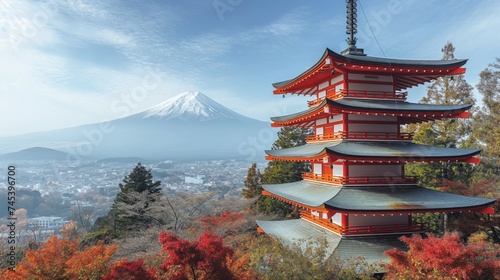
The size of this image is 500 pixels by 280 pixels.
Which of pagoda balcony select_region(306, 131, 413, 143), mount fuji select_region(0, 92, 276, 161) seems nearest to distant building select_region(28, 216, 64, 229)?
pagoda balcony select_region(306, 131, 413, 143)

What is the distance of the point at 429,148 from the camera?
38.4ft

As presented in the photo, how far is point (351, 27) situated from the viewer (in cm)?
1341

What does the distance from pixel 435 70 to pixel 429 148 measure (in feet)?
9.91

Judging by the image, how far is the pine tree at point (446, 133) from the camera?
25703 millimetres

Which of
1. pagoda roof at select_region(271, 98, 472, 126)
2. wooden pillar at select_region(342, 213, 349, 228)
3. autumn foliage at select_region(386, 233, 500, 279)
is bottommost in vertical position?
autumn foliage at select_region(386, 233, 500, 279)

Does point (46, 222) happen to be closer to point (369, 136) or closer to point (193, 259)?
point (193, 259)

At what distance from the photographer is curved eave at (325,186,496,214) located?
9.62 m

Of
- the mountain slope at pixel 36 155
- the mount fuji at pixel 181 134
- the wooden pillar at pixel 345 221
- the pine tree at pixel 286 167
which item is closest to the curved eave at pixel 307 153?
the wooden pillar at pixel 345 221

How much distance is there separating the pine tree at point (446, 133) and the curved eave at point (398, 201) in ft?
48.1

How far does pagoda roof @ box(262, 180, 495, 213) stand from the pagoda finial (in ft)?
19.3

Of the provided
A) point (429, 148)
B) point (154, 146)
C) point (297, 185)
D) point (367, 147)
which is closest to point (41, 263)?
point (297, 185)

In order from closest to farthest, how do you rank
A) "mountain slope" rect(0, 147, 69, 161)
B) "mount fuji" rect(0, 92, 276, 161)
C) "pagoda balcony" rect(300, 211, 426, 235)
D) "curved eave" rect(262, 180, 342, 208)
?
"pagoda balcony" rect(300, 211, 426, 235), "curved eave" rect(262, 180, 342, 208), "mountain slope" rect(0, 147, 69, 161), "mount fuji" rect(0, 92, 276, 161)

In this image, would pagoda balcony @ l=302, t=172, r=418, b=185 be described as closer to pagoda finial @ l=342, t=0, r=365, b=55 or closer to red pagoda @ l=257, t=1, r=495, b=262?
red pagoda @ l=257, t=1, r=495, b=262

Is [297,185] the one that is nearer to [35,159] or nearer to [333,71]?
[333,71]
